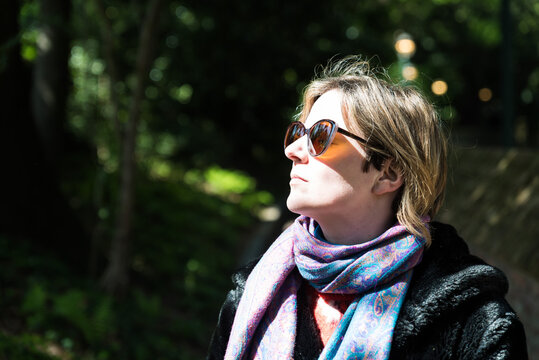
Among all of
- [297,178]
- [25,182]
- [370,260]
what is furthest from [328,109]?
[25,182]

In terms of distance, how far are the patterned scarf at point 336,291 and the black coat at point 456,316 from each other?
0.05 metres

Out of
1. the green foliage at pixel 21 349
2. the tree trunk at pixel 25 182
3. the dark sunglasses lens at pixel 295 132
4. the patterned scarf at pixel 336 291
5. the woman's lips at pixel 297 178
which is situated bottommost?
the green foliage at pixel 21 349

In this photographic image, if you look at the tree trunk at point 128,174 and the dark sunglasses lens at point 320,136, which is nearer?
the dark sunglasses lens at point 320,136

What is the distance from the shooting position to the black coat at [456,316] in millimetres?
1837

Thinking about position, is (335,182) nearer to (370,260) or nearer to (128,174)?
(370,260)

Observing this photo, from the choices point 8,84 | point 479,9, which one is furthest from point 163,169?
point 479,9

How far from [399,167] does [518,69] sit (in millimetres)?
16112

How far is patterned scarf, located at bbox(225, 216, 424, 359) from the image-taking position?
1.91 m

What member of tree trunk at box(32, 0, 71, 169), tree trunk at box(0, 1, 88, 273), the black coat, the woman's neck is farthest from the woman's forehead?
tree trunk at box(32, 0, 71, 169)

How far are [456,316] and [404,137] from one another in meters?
0.57

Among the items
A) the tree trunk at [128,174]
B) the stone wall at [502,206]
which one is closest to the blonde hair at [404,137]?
the stone wall at [502,206]

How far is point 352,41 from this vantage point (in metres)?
14.1

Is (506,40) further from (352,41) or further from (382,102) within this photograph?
(382,102)

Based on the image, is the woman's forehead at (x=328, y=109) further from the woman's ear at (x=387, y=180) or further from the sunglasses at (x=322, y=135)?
the woman's ear at (x=387, y=180)
